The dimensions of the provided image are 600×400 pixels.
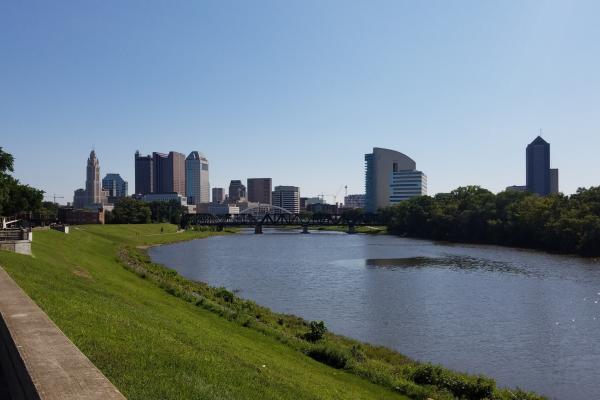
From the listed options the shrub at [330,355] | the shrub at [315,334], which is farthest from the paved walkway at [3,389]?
the shrub at [315,334]

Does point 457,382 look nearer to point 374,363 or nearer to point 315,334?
point 374,363

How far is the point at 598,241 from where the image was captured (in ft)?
292

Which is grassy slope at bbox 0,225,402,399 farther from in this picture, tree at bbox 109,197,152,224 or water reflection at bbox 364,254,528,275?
tree at bbox 109,197,152,224

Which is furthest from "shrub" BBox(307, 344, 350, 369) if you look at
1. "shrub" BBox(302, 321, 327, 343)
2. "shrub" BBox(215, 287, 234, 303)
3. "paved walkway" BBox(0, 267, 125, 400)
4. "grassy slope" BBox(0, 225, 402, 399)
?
"shrub" BBox(215, 287, 234, 303)

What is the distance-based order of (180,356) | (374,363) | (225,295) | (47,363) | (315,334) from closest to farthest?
1. (47,363)
2. (180,356)
3. (374,363)
4. (315,334)
5. (225,295)

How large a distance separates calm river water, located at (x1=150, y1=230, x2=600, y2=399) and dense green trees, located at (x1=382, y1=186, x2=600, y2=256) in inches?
792

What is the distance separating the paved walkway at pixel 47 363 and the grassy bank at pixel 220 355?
112cm

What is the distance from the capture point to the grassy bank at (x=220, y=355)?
467 inches

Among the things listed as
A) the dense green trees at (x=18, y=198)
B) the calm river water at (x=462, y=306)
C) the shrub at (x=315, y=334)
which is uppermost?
the dense green trees at (x=18, y=198)

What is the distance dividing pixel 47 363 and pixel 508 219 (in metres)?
126

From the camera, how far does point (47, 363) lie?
8.91 m

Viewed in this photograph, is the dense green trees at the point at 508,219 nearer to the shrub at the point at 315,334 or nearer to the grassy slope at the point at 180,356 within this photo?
the shrub at the point at 315,334

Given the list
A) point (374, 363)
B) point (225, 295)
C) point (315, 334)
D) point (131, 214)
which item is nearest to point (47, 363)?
point (374, 363)

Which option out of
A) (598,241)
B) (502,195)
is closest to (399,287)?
(598,241)
